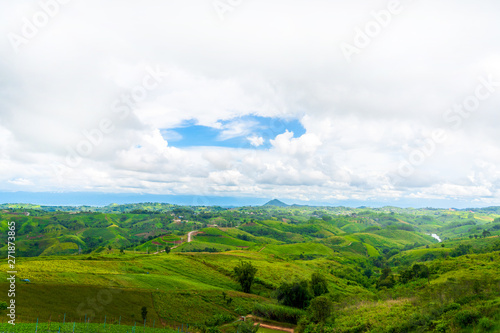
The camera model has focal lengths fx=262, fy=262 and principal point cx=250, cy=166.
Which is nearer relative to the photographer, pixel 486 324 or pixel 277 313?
pixel 486 324

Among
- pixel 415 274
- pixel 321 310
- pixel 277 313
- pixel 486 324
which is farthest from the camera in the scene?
pixel 415 274

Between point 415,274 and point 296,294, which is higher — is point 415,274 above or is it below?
below

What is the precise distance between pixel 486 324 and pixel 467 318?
12.5 feet

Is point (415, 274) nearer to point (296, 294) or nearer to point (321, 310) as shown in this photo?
point (296, 294)

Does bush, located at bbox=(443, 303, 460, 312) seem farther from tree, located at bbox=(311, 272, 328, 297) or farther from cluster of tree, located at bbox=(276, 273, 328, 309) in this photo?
tree, located at bbox=(311, 272, 328, 297)

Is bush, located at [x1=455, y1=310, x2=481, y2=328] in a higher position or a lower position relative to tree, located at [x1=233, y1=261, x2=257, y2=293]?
higher

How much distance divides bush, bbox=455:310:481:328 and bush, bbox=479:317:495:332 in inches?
75.5

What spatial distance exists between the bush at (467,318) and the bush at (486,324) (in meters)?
1.92

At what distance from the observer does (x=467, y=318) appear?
1389 inches

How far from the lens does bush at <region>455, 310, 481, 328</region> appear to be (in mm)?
34594

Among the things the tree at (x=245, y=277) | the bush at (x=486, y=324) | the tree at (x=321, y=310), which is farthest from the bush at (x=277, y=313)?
the bush at (x=486, y=324)

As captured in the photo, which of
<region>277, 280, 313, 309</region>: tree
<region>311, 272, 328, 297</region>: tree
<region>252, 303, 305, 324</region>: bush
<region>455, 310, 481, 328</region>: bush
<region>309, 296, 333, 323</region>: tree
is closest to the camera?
<region>455, 310, 481, 328</region>: bush

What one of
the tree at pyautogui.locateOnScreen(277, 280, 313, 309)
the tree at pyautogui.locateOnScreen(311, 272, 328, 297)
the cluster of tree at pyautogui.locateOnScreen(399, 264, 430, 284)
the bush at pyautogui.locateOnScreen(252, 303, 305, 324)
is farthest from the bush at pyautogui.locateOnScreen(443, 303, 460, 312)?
the cluster of tree at pyautogui.locateOnScreen(399, 264, 430, 284)

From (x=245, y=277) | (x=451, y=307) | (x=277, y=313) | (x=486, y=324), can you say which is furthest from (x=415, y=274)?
(x=486, y=324)
